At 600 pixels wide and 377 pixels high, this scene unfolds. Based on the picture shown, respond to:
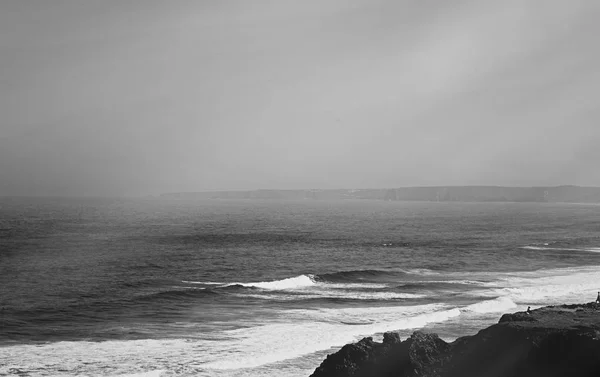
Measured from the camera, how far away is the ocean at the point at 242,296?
26.7m

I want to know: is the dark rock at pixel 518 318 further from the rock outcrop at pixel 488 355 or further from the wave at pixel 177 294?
the wave at pixel 177 294

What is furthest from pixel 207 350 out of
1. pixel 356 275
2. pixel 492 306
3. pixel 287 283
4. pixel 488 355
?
pixel 356 275

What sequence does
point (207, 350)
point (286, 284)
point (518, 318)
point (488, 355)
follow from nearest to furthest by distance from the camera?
point (488, 355)
point (518, 318)
point (207, 350)
point (286, 284)

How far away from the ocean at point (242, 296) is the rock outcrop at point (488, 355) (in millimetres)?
6770

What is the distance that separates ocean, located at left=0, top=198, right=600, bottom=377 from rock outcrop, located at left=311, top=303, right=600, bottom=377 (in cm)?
677

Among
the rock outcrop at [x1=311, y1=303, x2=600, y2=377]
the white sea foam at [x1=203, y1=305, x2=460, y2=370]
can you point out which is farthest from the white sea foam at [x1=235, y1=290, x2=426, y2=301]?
the rock outcrop at [x1=311, y1=303, x2=600, y2=377]

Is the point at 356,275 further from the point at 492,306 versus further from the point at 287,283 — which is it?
the point at 492,306

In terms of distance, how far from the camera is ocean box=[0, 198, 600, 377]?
87.5 feet

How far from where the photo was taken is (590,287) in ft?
148

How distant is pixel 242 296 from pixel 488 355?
85.5ft

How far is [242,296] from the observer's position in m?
42.2

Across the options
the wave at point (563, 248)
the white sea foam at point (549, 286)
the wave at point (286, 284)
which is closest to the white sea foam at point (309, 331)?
the white sea foam at point (549, 286)

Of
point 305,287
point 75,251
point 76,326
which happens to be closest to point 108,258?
point 75,251

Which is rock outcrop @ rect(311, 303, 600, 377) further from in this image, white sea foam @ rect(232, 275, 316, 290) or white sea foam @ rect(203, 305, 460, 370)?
white sea foam @ rect(232, 275, 316, 290)
